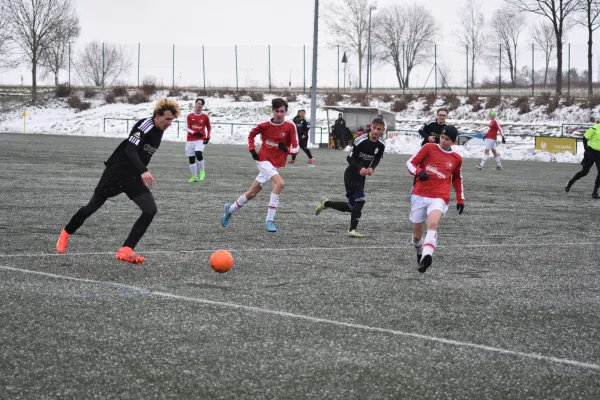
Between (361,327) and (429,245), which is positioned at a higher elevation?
(429,245)

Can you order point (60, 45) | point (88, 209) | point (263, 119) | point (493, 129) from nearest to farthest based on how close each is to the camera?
point (88, 209) → point (493, 129) → point (263, 119) → point (60, 45)

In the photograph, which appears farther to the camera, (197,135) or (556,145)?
(556,145)

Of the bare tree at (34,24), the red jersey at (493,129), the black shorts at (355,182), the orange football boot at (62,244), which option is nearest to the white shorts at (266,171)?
the black shorts at (355,182)

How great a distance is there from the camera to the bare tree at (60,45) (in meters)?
66.7

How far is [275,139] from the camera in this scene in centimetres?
1173

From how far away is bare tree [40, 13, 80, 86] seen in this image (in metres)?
66.7

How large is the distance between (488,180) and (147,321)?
1707cm

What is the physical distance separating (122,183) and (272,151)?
3699 mm

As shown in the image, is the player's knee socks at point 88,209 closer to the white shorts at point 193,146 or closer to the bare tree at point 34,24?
the white shorts at point 193,146

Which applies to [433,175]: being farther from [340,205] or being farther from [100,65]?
[100,65]

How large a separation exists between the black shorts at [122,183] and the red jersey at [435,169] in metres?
2.88

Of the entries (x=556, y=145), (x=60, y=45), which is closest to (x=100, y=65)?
(x=60, y=45)

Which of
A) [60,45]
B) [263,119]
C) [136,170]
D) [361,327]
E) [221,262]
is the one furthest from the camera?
[60,45]

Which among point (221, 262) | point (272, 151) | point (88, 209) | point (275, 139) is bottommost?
point (221, 262)
